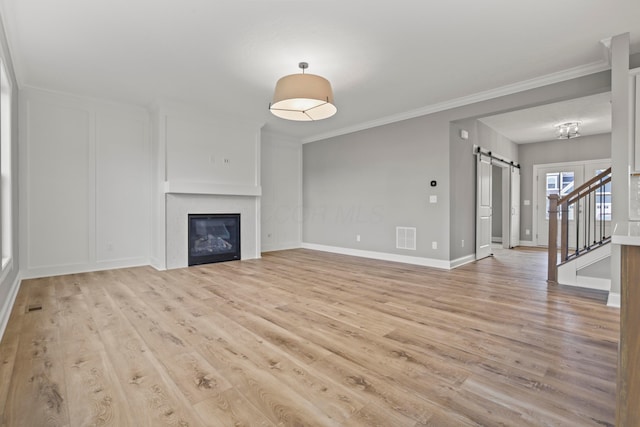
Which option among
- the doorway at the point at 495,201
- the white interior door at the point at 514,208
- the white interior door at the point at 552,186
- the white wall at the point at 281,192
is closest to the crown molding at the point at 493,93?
the doorway at the point at 495,201

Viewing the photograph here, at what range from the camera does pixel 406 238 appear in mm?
5512

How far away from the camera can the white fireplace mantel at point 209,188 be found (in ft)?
16.0

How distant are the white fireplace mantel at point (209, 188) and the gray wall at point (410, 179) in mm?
1808

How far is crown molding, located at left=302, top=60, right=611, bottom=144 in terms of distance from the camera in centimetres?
358

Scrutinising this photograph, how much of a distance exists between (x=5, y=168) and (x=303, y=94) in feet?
10.3

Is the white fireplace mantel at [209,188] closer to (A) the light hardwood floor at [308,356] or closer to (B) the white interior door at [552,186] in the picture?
(A) the light hardwood floor at [308,356]

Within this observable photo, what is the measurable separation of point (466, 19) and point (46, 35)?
3878 mm

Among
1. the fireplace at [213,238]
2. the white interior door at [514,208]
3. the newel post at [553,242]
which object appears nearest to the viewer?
the newel post at [553,242]

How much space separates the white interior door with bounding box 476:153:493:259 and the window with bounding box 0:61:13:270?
21.3ft

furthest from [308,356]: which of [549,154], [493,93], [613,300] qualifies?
[549,154]

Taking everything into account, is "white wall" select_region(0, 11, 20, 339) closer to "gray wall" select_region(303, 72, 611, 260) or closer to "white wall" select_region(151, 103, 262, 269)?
"white wall" select_region(151, 103, 262, 269)

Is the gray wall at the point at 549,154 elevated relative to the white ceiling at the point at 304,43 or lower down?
lower down

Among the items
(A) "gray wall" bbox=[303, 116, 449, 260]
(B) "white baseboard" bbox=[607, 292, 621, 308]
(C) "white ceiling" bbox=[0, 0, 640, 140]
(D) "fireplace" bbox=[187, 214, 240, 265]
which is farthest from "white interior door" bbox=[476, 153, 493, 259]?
A: (D) "fireplace" bbox=[187, 214, 240, 265]

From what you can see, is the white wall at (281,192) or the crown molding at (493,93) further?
the white wall at (281,192)
